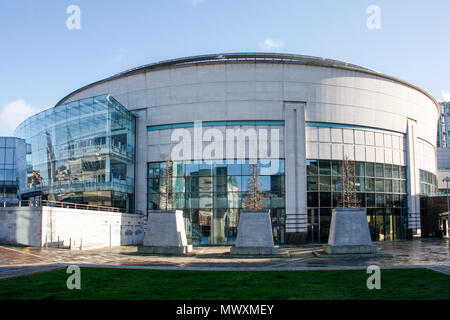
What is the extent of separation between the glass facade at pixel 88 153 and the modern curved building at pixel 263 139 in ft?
3.87

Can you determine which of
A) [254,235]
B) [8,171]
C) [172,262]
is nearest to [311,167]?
[254,235]

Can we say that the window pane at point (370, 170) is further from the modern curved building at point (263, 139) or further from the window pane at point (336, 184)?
the window pane at point (336, 184)

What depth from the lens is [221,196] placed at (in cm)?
4322

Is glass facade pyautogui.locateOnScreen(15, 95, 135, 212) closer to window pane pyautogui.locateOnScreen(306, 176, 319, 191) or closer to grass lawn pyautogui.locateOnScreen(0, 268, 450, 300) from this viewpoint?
window pane pyautogui.locateOnScreen(306, 176, 319, 191)

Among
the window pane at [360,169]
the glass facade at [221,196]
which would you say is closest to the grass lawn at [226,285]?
the glass facade at [221,196]

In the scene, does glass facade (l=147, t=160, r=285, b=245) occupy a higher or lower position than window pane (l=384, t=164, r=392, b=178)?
lower

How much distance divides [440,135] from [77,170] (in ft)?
292

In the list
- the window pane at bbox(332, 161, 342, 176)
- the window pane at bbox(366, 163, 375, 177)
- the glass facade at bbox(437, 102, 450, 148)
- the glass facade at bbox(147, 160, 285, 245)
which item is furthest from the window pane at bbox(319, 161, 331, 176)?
the glass facade at bbox(437, 102, 450, 148)

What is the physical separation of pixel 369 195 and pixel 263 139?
1371cm

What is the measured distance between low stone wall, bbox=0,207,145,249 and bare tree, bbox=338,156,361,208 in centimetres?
2160

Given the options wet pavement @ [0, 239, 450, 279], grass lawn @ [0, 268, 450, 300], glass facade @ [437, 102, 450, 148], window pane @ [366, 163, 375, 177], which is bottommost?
wet pavement @ [0, 239, 450, 279]

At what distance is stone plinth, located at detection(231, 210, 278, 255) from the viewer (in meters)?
30.1

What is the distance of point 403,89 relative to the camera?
165 ft
